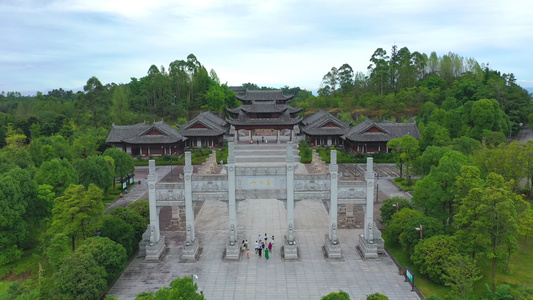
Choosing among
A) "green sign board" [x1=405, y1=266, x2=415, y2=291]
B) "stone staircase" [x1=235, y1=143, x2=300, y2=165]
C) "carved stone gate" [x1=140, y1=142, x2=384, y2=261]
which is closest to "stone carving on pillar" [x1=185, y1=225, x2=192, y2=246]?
"carved stone gate" [x1=140, y1=142, x2=384, y2=261]

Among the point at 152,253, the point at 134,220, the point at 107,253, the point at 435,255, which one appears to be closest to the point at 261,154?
the point at 134,220

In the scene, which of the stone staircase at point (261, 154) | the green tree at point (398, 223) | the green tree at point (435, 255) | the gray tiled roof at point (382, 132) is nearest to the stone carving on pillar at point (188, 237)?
the green tree at point (398, 223)

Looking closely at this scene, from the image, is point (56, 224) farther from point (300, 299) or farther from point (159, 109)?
point (159, 109)

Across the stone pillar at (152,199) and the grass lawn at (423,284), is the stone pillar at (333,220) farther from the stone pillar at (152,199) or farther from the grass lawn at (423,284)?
the stone pillar at (152,199)

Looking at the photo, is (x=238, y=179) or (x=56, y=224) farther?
(x=238, y=179)

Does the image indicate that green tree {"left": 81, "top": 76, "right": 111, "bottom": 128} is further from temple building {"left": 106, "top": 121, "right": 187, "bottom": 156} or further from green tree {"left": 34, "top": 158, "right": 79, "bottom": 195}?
green tree {"left": 34, "top": 158, "right": 79, "bottom": 195}

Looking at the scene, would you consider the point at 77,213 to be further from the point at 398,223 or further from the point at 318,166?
the point at 318,166

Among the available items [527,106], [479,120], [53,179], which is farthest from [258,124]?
[527,106]

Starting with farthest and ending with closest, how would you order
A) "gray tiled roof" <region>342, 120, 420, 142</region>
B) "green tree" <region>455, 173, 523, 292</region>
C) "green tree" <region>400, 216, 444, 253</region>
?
"gray tiled roof" <region>342, 120, 420, 142</region>, "green tree" <region>400, 216, 444, 253</region>, "green tree" <region>455, 173, 523, 292</region>
